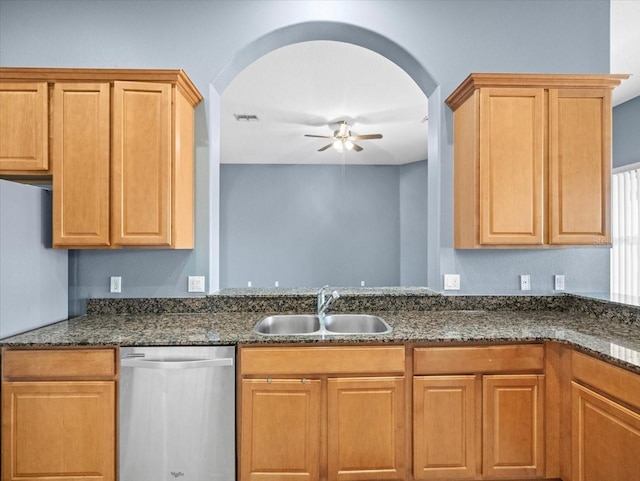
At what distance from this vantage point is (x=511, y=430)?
191cm

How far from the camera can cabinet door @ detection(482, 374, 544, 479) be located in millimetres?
1903

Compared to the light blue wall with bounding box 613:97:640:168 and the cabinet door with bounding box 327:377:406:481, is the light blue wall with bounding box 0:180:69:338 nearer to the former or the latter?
the cabinet door with bounding box 327:377:406:481

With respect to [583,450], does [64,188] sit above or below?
above

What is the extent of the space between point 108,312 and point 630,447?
2716 mm

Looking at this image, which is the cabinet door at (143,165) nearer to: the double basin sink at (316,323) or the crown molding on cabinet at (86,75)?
the crown molding on cabinet at (86,75)

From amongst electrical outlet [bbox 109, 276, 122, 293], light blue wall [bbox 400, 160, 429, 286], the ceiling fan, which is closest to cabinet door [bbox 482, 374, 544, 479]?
electrical outlet [bbox 109, 276, 122, 293]

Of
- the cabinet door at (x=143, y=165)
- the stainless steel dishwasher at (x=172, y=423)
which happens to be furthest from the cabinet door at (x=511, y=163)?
the cabinet door at (x=143, y=165)

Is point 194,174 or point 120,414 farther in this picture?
point 194,174

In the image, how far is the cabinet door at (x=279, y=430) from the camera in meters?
1.85

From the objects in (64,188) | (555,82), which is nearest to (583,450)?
(555,82)

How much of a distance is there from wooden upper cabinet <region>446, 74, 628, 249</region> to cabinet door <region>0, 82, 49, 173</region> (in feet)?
7.78

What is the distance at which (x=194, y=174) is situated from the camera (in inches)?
98.8

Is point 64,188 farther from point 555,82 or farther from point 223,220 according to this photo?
point 223,220

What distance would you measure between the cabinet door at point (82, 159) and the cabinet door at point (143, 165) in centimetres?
7
